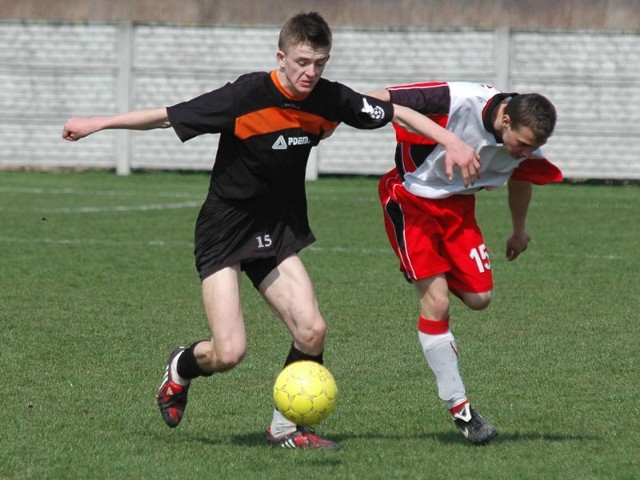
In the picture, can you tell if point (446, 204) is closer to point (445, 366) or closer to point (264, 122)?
point (445, 366)

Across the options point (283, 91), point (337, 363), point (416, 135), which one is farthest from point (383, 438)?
point (337, 363)

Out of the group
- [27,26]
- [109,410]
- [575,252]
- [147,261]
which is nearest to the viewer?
[109,410]

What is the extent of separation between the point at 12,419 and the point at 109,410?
498mm

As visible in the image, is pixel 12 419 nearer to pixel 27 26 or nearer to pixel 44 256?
pixel 44 256

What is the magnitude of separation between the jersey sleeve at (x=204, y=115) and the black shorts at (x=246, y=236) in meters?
0.44

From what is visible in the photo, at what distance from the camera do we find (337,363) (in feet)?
25.2

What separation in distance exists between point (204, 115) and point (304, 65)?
491 mm

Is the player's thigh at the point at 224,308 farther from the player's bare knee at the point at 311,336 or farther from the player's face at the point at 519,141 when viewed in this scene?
the player's face at the point at 519,141

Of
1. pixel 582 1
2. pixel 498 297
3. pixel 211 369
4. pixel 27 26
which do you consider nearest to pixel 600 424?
pixel 211 369

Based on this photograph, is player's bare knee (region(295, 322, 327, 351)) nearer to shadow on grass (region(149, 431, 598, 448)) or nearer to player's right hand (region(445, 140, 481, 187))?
shadow on grass (region(149, 431, 598, 448))

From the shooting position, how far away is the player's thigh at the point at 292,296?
5832mm

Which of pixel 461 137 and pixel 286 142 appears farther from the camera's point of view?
pixel 461 137

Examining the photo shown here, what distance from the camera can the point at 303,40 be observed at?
550 cm

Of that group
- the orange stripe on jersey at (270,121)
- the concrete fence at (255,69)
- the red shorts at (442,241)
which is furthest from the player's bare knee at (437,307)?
the concrete fence at (255,69)
